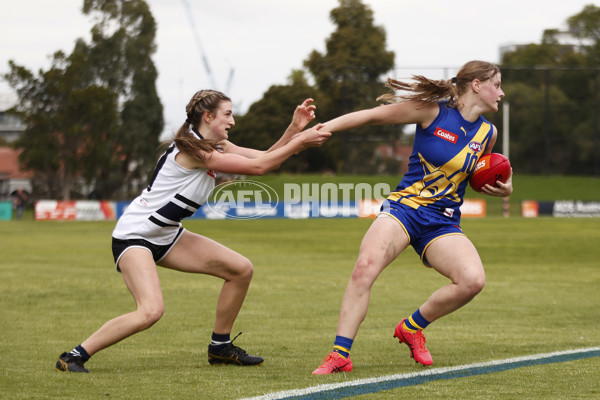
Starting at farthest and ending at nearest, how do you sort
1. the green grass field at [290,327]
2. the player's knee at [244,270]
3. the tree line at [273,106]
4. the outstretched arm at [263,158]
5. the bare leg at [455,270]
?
1. the tree line at [273,106]
2. the player's knee at [244,270]
3. the bare leg at [455,270]
4. the outstretched arm at [263,158]
5. the green grass field at [290,327]

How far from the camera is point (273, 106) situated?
6469 cm

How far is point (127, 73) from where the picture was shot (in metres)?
68.6

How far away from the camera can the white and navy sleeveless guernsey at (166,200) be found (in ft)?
21.6

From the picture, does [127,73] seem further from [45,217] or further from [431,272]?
[431,272]

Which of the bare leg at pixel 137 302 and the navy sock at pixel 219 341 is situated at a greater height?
the bare leg at pixel 137 302

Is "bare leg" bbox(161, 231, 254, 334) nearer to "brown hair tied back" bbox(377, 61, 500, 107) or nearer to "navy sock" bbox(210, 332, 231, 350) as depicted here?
A: "navy sock" bbox(210, 332, 231, 350)

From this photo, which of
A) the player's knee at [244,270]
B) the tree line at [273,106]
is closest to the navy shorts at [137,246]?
the player's knee at [244,270]

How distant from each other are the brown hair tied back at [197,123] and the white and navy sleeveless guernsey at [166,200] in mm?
147

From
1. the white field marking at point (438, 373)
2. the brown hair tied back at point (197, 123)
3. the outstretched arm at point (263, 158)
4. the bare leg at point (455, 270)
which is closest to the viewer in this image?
the white field marking at point (438, 373)

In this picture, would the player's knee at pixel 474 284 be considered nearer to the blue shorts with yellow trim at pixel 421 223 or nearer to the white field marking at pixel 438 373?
the blue shorts with yellow trim at pixel 421 223

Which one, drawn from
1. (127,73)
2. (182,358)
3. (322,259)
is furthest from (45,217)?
(182,358)

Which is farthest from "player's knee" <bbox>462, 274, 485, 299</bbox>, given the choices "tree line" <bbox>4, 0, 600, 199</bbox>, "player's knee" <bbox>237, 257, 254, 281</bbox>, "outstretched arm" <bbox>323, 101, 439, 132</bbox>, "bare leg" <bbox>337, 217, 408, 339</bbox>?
"tree line" <bbox>4, 0, 600, 199</bbox>

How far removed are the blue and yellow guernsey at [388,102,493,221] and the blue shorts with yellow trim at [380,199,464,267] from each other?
0.04 metres

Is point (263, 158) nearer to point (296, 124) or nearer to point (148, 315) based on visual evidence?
point (296, 124)
